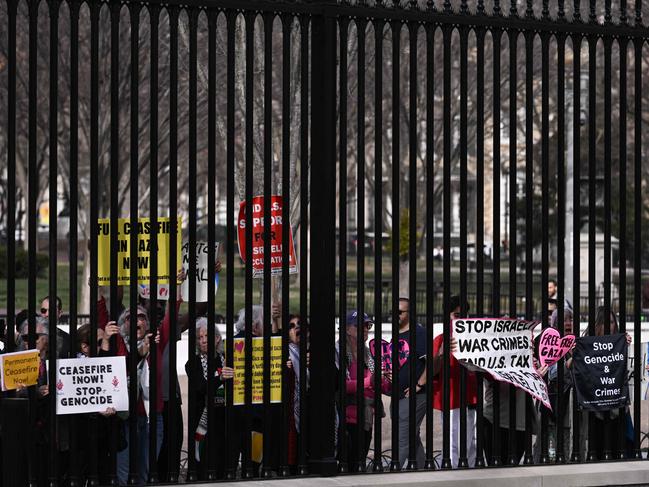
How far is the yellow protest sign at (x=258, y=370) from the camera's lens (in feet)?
24.8

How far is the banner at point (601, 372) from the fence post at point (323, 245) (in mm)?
1686

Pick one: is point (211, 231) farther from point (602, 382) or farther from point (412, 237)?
point (602, 382)

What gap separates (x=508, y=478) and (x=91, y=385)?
97.1 inches

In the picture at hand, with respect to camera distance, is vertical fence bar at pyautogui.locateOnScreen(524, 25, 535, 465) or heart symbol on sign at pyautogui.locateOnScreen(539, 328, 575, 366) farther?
heart symbol on sign at pyautogui.locateOnScreen(539, 328, 575, 366)

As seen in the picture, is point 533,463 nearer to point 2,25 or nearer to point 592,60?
point 592,60

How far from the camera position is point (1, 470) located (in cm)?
638

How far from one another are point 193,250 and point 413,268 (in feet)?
4.11

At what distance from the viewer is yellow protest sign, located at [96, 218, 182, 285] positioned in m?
7.22

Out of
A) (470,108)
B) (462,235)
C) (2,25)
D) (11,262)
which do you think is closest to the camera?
(11,262)

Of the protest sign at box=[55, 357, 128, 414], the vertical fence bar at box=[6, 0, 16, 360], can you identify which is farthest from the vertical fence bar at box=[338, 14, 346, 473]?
the vertical fence bar at box=[6, 0, 16, 360]

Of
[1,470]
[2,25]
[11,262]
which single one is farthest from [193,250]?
[2,25]

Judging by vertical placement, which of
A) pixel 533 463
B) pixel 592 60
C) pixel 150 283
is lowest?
pixel 533 463

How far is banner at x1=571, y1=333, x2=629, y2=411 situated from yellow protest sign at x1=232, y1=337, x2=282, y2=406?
75.2 inches

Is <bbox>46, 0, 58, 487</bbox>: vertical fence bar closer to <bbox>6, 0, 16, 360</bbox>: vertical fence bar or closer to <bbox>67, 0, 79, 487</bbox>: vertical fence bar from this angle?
<bbox>67, 0, 79, 487</bbox>: vertical fence bar
